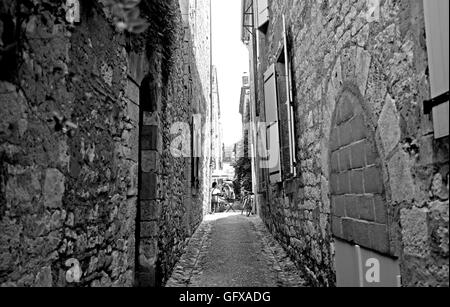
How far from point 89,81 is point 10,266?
1138 mm

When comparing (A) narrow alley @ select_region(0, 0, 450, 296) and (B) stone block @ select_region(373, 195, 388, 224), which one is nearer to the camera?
(A) narrow alley @ select_region(0, 0, 450, 296)

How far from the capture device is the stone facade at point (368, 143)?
1.54m

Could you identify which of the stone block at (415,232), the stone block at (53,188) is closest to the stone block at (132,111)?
the stone block at (53,188)

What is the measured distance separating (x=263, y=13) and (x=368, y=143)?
4.70 metres

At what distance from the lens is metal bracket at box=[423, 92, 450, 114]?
136 centimetres

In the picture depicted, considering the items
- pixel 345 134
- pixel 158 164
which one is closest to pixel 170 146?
pixel 158 164

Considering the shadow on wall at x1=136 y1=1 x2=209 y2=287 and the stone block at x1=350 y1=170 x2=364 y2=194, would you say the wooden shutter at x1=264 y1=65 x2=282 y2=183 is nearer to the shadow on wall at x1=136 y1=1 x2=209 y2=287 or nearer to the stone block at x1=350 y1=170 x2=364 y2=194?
the shadow on wall at x1=136 y1=1 x2=209 y2=287

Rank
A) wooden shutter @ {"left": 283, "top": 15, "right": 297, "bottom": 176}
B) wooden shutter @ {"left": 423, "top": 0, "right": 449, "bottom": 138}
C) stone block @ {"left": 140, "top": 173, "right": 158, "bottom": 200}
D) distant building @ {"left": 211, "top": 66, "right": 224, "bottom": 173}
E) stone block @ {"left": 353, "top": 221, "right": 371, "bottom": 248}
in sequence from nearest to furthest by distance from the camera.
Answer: wooden shutter @ {"left": 423, "top": 0, "right": 449, "bottom": 138}, stone block @ {"left": 353, "top": 221, "right": 371, "bottom": 248}, stone block @ {"left": 140, "top": 173, "right": 158, "bottom": 200}, wooden shutter @ {"left": 283, "top": 15, "right": 297, "bottom": 176}, distant building @ {"left": 211, "top": 66, "right": 224, "bottom": 173}

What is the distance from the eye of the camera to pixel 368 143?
215 centimetres

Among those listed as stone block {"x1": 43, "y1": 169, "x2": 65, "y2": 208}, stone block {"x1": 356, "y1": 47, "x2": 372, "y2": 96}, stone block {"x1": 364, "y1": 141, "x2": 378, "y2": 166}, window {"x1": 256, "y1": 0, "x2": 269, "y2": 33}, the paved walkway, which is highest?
window {"x1": 256, "y1": 0, "x2": 269, "y2": 33}

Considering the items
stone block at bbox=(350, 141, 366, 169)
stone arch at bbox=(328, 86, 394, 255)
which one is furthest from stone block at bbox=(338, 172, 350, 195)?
stone block at bbox=(350, 141, 366, 169)

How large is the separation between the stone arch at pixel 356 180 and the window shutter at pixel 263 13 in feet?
12.6
